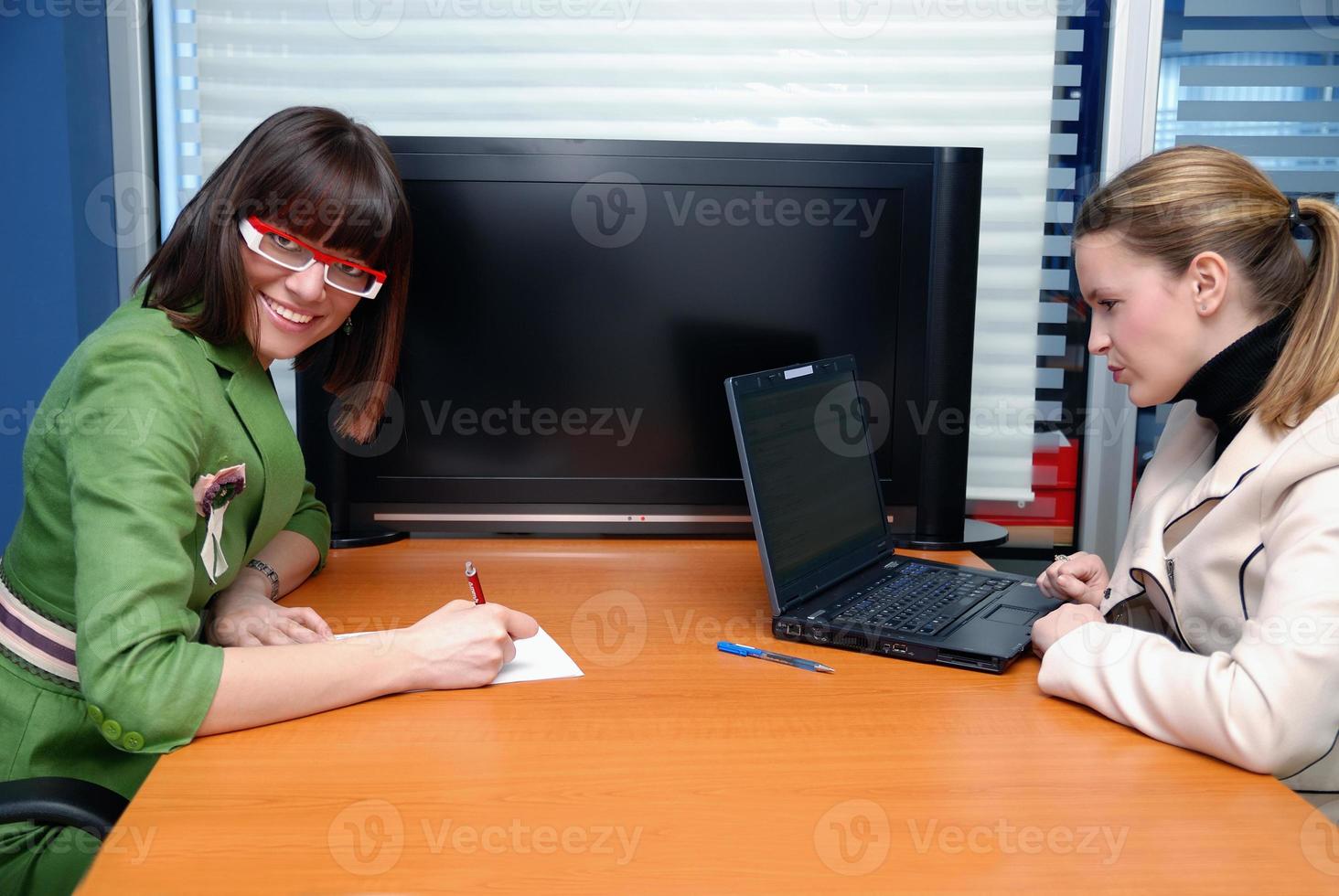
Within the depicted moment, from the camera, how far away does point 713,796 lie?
864 millimetres

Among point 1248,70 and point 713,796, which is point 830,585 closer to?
point 713,796

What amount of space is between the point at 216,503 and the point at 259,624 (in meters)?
0.15

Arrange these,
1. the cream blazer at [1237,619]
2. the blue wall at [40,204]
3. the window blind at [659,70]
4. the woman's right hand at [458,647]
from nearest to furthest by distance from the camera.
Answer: the cream blazer at [1237,619]
the woman's right hand at [458,647]
the blue wall at [40,204]
the window blind at [659,70]

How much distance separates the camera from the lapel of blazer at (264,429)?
114cm

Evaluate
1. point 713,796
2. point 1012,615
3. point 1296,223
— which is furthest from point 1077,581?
point 713,796

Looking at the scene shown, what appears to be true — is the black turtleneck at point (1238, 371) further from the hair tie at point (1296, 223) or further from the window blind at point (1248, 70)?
the window blind at point (1248, 70)

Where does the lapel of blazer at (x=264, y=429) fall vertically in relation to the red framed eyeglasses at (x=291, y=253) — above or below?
below

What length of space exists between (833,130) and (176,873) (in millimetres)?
1588

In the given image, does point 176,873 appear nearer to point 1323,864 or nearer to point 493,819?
point 493,819

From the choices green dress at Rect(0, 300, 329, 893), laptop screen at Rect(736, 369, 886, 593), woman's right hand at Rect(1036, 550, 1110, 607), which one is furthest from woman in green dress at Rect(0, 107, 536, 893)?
woman's right hand at Rect(1036, 550, 1110, 607)

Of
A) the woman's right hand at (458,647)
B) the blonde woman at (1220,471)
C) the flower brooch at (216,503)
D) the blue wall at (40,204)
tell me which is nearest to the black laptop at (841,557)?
the blonde woman at (1220,471)

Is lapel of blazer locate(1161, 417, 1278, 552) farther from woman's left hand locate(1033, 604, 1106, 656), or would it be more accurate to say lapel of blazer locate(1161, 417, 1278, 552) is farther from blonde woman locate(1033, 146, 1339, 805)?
woman's left hand locate(1033, 604, 1106, 656)

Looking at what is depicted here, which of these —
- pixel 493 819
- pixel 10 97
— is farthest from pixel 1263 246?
pixel 10 97

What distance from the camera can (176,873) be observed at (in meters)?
0.74
